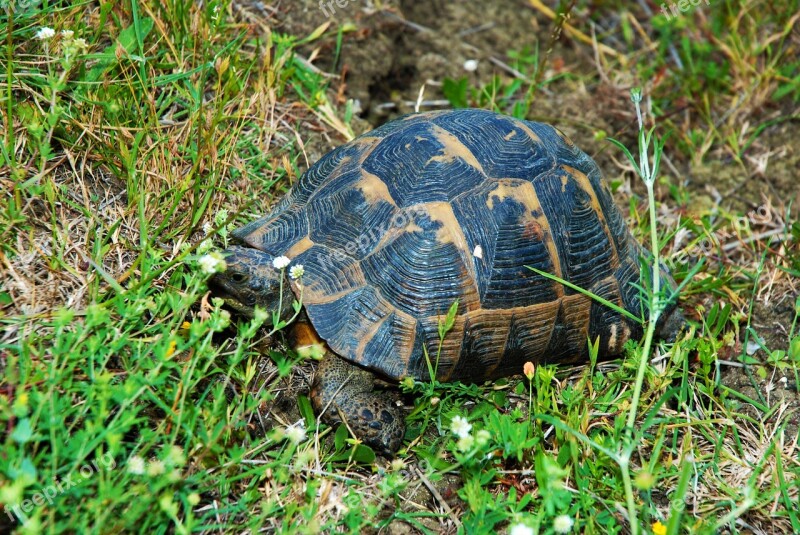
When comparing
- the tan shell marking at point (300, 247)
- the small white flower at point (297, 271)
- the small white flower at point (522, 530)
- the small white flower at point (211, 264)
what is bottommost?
the small white flower at point (522, 530)

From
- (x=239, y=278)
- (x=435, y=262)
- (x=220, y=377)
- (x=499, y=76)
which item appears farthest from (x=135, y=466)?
(x=499, y=76)

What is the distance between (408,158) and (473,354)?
1027 mm

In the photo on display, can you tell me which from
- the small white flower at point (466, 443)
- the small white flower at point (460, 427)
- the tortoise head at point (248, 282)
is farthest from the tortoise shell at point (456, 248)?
the small white flower at point (466, 443)

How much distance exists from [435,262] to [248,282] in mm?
886

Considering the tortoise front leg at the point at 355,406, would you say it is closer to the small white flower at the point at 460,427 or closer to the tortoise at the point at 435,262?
the tortoise at the point at 435,262

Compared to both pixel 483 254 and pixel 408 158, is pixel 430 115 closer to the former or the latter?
pixel 408 158

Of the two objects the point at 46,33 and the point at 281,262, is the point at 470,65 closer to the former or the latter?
the point at 281,262

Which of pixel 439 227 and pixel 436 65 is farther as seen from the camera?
pixel 436 65

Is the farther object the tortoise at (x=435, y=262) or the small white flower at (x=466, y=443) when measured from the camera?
the tortoise at (x=435, y=262)

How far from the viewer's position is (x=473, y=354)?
3.45 metres

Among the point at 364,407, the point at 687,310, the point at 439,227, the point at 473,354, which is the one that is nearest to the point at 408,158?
the point at 439,227

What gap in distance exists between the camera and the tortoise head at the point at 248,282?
3289 millimetres

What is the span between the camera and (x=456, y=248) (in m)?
3.39

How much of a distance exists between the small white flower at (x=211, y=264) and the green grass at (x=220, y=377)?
117mm
